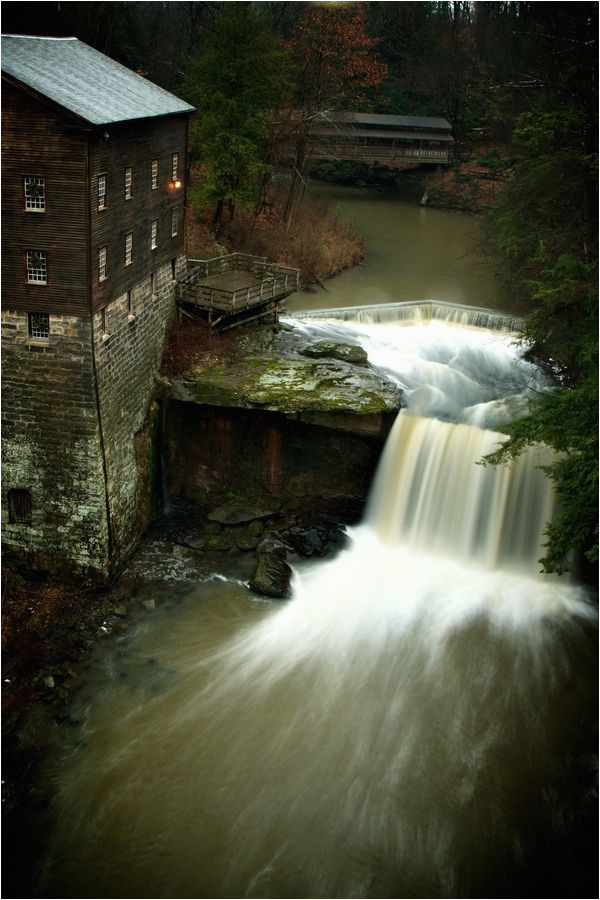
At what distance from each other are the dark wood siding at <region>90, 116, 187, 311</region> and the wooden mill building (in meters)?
0.08

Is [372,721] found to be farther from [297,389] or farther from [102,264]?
[102,264]

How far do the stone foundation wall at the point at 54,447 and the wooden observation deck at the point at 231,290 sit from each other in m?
7.66

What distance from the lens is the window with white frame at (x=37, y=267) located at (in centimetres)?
1992

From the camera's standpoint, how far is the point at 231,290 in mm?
28203

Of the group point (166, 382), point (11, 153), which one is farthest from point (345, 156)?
point (11, 153)

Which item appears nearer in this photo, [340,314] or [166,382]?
[166,382]

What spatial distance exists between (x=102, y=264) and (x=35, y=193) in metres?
2.44

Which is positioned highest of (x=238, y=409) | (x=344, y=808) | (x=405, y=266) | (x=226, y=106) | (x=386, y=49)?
(x=386, y=49)

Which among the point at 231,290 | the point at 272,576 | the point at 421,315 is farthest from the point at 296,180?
the point at 272,576

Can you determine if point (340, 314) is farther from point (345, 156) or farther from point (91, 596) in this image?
point (345, 156)

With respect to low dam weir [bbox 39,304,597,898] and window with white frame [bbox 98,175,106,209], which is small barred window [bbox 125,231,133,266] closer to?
window with white frame [bbox 98,175,106,209]

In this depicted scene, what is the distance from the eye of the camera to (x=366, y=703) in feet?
62.3

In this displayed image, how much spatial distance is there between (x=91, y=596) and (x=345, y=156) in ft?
161

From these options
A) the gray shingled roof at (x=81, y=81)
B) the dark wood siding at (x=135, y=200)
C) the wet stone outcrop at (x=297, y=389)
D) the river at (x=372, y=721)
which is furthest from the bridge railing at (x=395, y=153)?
the river at (x=372, y=721)
